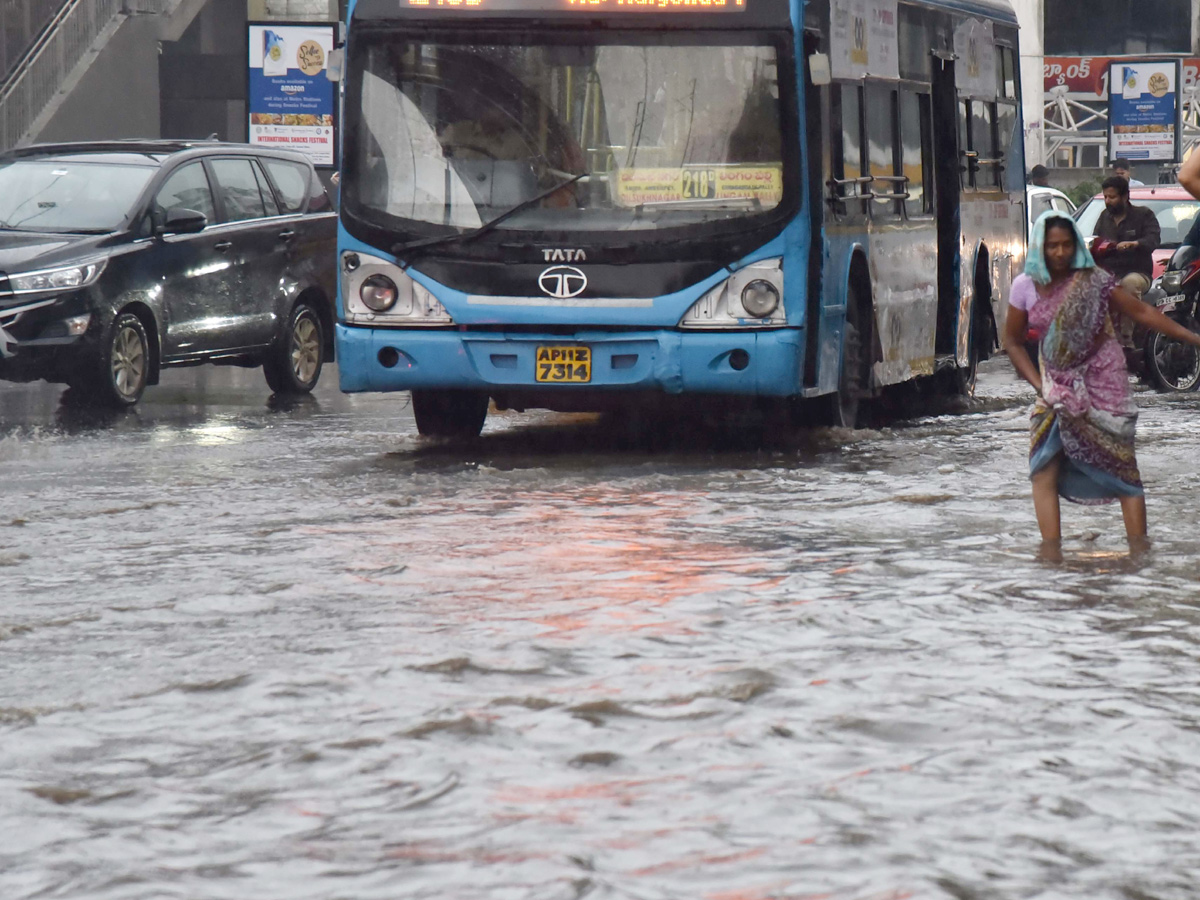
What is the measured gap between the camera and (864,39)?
1429 cm

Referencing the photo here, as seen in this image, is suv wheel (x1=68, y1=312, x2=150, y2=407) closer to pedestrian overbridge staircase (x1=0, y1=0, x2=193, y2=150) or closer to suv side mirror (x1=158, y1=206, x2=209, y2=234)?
suv side mirror (x1=158, y1=206, x2=209, y2=234)

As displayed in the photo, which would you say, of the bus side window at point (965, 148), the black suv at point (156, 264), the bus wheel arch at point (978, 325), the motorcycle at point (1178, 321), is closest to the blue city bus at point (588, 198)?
the black suv at point (156, 264)

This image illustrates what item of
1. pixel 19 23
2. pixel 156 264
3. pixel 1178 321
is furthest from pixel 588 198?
pixel 19 23

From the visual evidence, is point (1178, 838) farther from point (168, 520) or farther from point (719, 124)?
point (719, 124)

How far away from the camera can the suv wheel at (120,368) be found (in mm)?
16062

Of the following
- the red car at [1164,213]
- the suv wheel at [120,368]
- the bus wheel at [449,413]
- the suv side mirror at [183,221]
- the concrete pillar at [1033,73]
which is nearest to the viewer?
the bus wheel at [449,413]

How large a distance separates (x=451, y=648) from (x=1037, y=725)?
71.1 inches

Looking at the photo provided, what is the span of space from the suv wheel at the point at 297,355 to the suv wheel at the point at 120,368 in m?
1.57

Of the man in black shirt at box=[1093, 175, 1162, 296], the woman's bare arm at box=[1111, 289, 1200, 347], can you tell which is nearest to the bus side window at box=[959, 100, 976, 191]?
the man in black shirt at box=[1093, 175, 1162, 296]

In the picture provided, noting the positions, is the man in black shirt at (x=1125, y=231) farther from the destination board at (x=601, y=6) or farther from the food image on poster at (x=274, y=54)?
the food image on poster at (x=274, y=54)

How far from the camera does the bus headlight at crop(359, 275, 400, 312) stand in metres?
13.0

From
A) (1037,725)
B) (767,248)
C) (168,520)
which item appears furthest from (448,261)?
(1037,725)

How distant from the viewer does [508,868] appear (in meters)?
4.61

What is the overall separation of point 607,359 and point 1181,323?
744 centimetres
